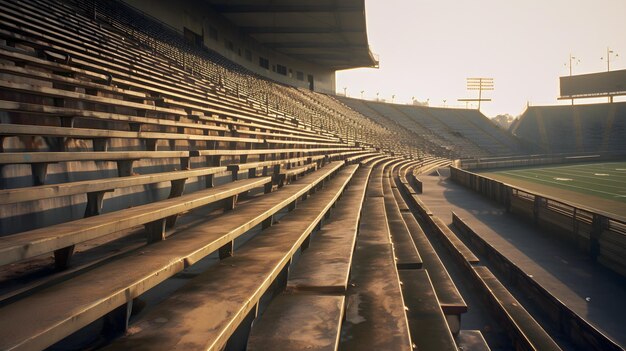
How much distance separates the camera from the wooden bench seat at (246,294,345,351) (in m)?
1.84

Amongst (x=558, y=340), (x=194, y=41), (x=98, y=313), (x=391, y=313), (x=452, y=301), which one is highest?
(x=194, y=41)

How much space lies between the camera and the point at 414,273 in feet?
13.3

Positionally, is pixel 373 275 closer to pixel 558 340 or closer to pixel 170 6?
pixel 558 340

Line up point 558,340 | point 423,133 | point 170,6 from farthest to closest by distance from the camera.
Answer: point 423,133
point 170,6
point 558,340

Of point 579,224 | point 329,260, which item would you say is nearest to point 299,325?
point 329,260

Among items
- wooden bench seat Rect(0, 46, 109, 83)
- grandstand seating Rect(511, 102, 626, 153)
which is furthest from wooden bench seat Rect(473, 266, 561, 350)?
grandstand seating Rect(511, 102, 626, 153)

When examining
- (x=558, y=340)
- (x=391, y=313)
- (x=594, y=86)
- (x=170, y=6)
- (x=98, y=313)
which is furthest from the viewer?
(x=594, y=86)

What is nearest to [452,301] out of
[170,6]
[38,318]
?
[38,318]

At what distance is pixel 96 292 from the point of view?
1607 millimetres

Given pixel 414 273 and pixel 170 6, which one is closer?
pixel 414 273

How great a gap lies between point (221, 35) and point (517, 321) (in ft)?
76.3

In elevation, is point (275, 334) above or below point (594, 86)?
below

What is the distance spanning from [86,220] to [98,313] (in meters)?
0.86

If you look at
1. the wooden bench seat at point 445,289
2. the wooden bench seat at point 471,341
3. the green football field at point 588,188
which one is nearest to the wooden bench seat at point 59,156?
the wooden bench seat at point 445,289
